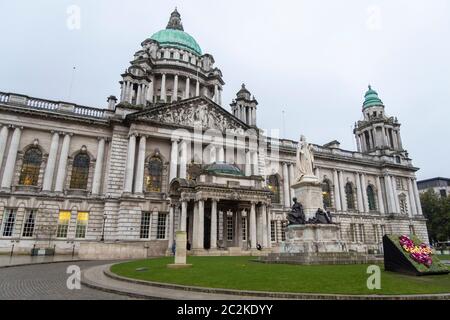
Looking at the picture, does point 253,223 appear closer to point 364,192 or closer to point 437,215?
point 364,192

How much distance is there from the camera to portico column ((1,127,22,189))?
30078 mm

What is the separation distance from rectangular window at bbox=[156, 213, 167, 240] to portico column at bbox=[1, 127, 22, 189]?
1552cm

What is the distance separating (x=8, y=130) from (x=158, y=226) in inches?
746

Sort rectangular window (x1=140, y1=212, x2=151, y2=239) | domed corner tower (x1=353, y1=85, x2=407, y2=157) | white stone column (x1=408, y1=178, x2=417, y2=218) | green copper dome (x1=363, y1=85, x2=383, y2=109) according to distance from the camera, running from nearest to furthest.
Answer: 1. rectangular window (x1=140, y1=212, x2=151, y2=239)
2. white stone column (x1=408, y1=178, x2=417, y2=218)
3. domed corner tower (x1=353, y1=85, x2=407, y2=157)
4. green copper dome (x1=363, y1=85, x2=383, y2=109)

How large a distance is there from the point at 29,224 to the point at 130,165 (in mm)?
11425

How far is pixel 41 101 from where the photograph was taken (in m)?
34.1

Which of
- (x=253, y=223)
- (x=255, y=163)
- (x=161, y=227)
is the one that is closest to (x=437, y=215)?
(x=255, y=163)

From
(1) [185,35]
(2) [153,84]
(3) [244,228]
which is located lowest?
(3) [244,228]

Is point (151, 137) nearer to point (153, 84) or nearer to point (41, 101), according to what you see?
point (41, 101)

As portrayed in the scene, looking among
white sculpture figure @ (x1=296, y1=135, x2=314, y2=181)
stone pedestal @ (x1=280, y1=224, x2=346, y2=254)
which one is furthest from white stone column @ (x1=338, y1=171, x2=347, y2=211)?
stone pedestal @ (x1=280, y1=224, x2=346, y2=254)

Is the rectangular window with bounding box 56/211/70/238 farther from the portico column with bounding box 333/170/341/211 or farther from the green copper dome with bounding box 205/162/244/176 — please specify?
the portico column with bounding box 333/170/341/211

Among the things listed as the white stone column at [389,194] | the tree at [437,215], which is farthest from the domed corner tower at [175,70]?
the tree at [437,215]

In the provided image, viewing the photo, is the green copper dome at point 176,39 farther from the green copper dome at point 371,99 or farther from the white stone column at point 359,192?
the white stone column at point 359,192

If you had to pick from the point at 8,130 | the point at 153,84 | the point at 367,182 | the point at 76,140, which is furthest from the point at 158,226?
the point at 367,182
